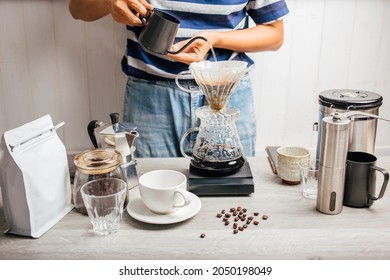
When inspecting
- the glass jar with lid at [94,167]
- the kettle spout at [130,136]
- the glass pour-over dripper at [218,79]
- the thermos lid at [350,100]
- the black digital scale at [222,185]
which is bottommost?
the black digital scale at [222,185]

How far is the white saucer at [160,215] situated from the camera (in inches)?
39.0

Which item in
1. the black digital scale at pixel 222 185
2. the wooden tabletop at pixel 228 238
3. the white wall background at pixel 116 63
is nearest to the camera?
the wooden tabletop at pixel 228 238

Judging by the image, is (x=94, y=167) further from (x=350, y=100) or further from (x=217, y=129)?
(x=350, y=100)

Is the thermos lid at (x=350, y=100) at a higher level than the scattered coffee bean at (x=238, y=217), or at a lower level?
higher

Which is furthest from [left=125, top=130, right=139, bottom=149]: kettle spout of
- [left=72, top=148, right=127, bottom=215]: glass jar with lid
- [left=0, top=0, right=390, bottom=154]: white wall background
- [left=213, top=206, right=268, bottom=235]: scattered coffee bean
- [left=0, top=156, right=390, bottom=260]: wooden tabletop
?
[left=0, top=0, right=390, bottom=154]: white wall background

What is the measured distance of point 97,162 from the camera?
39.9 inches

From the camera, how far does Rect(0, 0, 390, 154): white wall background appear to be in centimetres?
183

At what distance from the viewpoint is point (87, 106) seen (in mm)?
1950

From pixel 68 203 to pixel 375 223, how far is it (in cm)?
69

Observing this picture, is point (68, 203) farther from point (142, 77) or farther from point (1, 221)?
point (142, 77)

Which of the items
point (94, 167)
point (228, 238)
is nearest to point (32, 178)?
point (94, 167)

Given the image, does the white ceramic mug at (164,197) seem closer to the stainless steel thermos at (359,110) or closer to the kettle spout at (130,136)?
the kettle spout at (130,136)

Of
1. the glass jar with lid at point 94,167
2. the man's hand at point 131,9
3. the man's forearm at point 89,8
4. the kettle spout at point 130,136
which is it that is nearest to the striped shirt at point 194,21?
the man's forearm at point 89,8

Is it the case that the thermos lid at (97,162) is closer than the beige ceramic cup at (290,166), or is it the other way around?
the thermos lid at (97,162)
